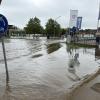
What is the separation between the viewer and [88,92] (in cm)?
1023

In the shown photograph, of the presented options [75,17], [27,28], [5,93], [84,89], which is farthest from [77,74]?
[27,28]

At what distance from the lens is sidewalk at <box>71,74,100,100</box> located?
31.1 feet

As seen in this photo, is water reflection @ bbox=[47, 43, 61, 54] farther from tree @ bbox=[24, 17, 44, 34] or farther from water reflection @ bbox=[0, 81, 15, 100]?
tree @ bbox=[24, 17, 44, 34]

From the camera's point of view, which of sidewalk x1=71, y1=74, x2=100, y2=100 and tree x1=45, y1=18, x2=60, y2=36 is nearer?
sidewalk x1=71, y1=74, x2=100, y2=100

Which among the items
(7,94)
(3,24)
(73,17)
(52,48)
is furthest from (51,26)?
(7,94)

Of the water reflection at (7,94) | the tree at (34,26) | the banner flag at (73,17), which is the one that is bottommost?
the tree at (34,26)

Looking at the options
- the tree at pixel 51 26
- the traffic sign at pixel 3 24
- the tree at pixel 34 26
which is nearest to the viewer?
the traffic sign at pixel 3 24

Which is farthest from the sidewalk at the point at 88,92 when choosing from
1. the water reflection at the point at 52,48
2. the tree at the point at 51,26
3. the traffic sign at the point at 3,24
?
the tree at the point at 51,26

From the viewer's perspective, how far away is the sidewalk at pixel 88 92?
9.46 meters

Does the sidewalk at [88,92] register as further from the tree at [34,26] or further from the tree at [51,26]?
the tree at [34,26]

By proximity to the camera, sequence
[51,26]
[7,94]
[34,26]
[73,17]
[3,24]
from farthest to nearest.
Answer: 1. [34,26]
2. [51,26]
3. [73,17]
4. [3,24]
5. [7,94]

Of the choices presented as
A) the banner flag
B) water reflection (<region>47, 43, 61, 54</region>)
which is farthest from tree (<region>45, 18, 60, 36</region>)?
the banner flag

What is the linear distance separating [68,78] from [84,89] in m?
2.78

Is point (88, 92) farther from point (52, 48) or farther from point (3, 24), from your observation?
point (52, 48)
